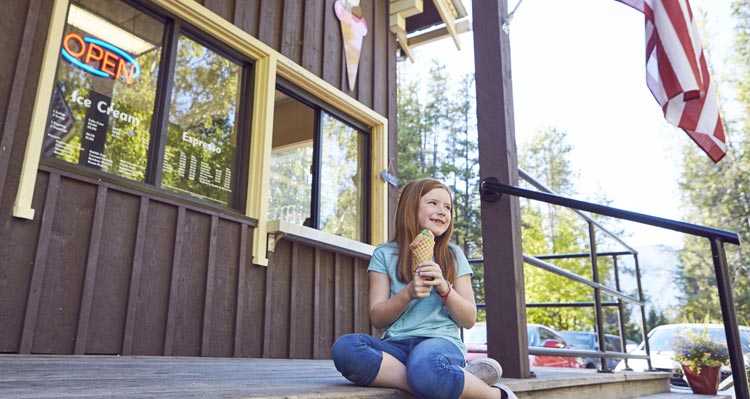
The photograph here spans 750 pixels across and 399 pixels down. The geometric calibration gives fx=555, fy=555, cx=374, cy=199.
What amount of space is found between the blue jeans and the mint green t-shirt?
0.11 feet

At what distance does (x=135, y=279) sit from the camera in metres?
3.05

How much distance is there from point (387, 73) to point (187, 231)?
304 centimetres

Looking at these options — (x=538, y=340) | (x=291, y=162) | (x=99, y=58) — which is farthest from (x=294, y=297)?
(x=538, y=340)

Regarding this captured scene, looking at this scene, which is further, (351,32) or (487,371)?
(351,32)

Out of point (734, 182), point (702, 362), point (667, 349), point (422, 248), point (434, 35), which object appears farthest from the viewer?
point (734, 182)

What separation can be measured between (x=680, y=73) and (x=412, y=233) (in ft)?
5.37

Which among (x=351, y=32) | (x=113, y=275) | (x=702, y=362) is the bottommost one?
(x=702, y=362)

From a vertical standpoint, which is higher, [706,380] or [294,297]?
[294,297]

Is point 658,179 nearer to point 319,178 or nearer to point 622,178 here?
point 622,178

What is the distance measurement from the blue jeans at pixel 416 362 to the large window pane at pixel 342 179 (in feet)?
10.0

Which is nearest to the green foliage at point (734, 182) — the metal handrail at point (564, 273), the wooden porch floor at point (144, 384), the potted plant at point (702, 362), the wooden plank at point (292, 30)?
the potted plant at point (702, 362)

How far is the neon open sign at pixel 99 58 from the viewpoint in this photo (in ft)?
10.1

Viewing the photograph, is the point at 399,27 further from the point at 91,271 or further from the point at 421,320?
the point at 421,320

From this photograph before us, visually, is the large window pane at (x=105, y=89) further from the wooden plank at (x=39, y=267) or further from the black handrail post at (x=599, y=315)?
the black handrail post at (x=599, y=315)
